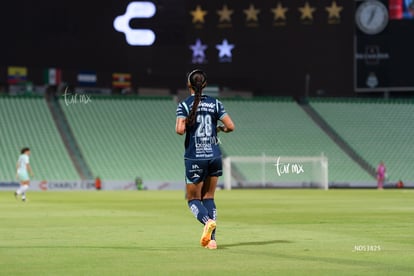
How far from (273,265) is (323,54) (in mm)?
48536

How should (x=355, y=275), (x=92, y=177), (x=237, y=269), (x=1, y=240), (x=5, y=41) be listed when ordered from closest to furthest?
1. (x=355, y=275)
2. (x=237, y=269)
3. (x=1, y=240)
4. (x=5, y=41)
5. (x=92, y=177)

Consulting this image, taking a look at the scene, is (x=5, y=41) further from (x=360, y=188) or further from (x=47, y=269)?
(x=47, y=269)

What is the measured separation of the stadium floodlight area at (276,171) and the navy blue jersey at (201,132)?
41415mm

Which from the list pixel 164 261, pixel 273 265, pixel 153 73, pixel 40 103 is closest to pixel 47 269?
pixel 164 261

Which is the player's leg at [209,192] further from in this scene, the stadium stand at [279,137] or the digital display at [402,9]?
the digital display at [402,9]

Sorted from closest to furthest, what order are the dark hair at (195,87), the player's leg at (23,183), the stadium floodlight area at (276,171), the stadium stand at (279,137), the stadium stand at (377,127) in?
the dark hair at (195,87), the player's leg at (23,183), the stadium floodlight area at (276,171), the stadium stand at (279,137), the stadium stand at (377,127)

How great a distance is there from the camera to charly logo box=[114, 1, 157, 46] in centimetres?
5116

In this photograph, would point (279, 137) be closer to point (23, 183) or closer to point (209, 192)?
point (23, 183)

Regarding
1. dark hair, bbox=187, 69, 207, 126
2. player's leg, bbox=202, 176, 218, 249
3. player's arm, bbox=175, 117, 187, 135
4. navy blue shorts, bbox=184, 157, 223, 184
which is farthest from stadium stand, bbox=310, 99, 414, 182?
player's arm, bbox=175, 117, 187, 135

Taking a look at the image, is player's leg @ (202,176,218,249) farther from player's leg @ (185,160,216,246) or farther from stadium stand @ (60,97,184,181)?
stadium stand @ (60,97,184,181)

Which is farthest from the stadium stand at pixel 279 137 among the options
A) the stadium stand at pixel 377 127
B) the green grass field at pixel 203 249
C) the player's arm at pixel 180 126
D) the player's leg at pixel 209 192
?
the player's arm at pixel 180 126

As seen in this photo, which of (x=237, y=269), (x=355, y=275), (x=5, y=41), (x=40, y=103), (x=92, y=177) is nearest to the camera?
(x=355, y=275)

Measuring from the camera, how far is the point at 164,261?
1169 centimetres

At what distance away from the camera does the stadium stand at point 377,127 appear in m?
61.1
